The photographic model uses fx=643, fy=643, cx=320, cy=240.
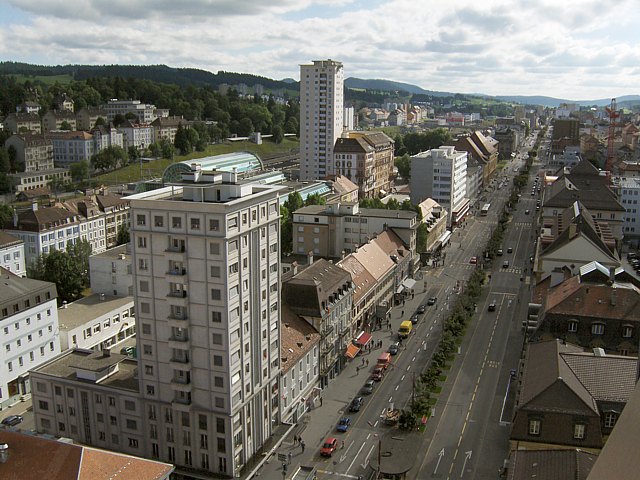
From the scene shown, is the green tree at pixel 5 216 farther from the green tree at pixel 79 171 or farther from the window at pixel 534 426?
the window at pixel 534 426

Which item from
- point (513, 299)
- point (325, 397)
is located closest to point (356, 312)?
point (325, 397)

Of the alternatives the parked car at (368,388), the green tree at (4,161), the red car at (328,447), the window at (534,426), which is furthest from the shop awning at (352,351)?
the green tree at (4,161)

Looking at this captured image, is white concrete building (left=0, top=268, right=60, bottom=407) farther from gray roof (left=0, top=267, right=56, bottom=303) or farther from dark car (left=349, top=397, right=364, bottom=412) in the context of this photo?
dark car (left=349, top=397, right=364, bottom=412)

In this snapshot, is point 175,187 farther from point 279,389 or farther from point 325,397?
point 325,397

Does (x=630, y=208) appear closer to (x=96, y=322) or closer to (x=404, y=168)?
(x=404, y=168)

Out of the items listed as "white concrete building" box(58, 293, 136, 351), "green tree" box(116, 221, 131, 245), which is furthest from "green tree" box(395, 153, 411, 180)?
"white concrete building" box(58, 293, 136, 351)

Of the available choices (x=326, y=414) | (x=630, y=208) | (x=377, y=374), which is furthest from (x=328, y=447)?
(x=630, y=208)
